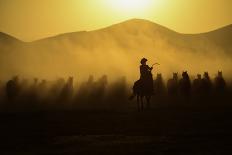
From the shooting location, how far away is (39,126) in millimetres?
26672

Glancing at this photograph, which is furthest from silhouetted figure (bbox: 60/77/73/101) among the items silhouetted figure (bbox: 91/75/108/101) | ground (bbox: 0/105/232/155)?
ground (bbox: 0/105/232/155)

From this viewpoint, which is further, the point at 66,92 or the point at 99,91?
the point at 99,91

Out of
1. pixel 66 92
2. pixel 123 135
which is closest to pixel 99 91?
pixel 66 92

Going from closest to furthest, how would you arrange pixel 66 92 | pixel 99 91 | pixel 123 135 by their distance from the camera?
pixel 123 135 < pixel 66 92 < pixel 99 91

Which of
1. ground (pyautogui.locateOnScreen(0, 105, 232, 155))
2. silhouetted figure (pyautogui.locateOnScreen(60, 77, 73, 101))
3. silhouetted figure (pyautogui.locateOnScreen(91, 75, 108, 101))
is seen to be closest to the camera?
ground (pyautogui.locateOnScreen(0, 105, 232, 155))

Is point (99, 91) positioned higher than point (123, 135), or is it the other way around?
point (99, 91)

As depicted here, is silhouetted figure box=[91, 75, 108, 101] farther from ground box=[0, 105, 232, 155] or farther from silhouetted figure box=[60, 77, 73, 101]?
ground box=[0, 105, 232, 155]

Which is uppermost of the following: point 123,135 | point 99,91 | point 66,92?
point 99,91

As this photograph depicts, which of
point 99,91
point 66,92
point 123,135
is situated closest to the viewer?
point 123,135

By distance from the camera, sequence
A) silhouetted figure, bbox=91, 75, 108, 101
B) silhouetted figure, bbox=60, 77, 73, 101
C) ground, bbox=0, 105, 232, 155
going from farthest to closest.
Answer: silhouetted figure, bbox=91, 75, 108, 101 < silhouetted figure, bbox=60, 77, 73, 101 < ground, bbox=0, 105, 232, 155

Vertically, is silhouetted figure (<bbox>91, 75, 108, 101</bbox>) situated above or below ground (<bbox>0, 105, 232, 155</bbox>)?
above

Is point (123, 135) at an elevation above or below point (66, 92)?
below

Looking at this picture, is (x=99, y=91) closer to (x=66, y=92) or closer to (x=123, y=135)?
(x=66, y=92)

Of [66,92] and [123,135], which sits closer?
[123,135]
